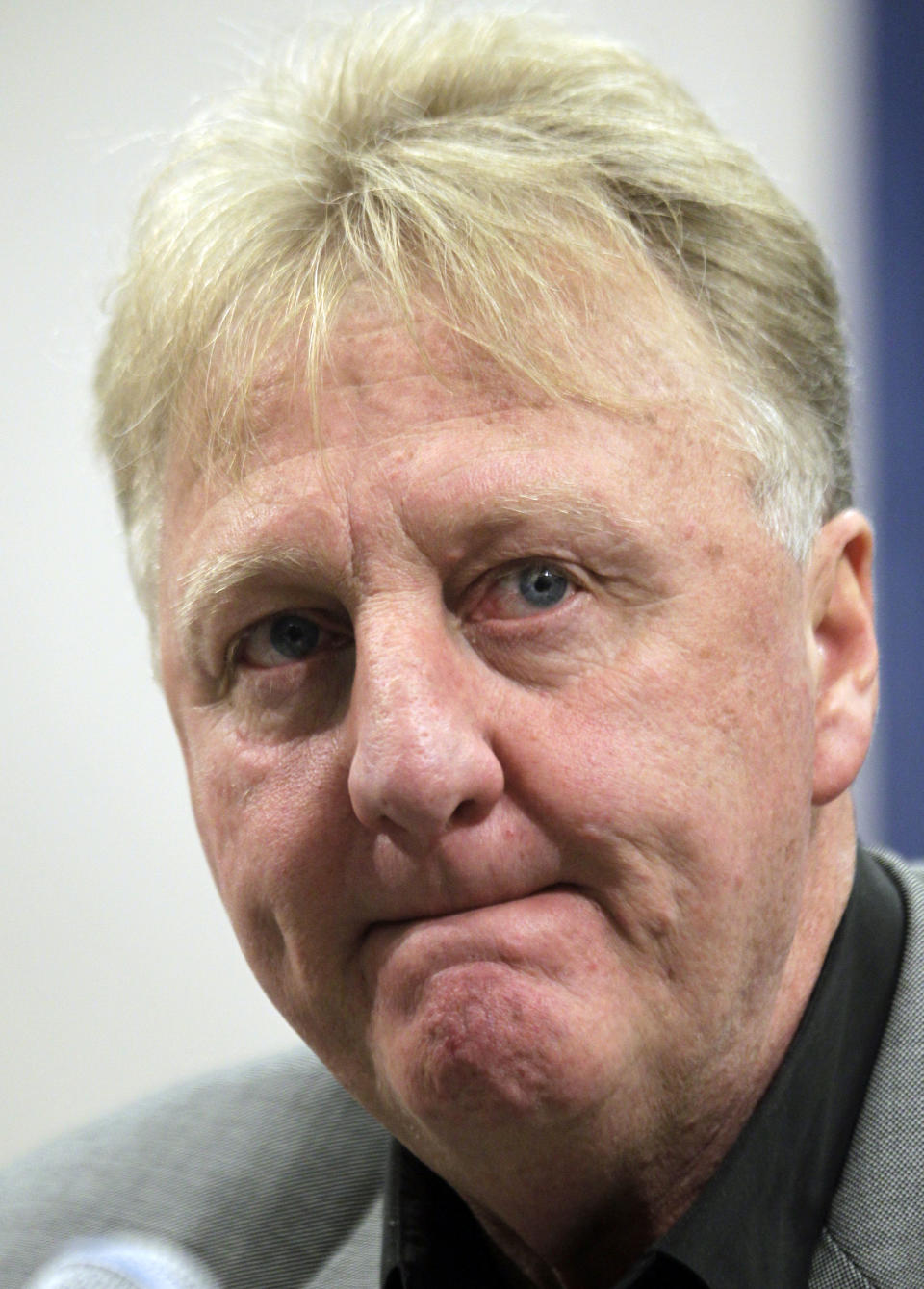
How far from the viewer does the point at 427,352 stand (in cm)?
108

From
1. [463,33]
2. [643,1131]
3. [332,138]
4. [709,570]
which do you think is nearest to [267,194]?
[332,138]

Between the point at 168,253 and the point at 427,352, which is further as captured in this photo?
the point at 168,253

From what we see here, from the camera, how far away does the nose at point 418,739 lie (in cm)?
98

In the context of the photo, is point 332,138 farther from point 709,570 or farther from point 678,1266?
point 678,1266

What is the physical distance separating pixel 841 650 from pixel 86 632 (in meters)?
1.45

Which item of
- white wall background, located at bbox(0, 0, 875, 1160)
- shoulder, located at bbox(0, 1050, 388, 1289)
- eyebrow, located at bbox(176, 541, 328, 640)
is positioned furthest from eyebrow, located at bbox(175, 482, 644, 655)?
white wall background, located at bbox(0, 0, 875, 1160)

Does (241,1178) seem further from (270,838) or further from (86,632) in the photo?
(86,632)

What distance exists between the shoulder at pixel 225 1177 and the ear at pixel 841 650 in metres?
0.71

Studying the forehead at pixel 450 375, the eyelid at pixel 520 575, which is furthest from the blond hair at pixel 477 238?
the eyelid at pixel 520 575

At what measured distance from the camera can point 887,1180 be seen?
3.58ft

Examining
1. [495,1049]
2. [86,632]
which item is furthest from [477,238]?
[86,632]

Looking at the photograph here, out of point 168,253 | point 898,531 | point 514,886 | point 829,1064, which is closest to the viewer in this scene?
point 514,886

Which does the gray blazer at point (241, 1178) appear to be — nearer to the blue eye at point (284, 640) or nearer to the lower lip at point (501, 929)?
the lower lip at point (501, 929)

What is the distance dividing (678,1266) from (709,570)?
0.51 m
